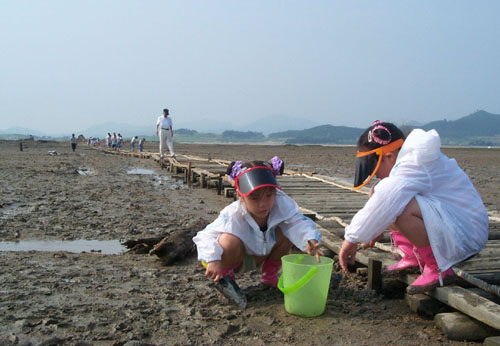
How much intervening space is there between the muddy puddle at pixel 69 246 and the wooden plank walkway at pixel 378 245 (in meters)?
2.03

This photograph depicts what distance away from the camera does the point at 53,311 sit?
2645 millimetres

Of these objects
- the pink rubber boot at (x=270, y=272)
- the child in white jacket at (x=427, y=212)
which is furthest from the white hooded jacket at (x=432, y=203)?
the pink rubber boot at (x=270, y=272)

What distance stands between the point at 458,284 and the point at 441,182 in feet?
2.04

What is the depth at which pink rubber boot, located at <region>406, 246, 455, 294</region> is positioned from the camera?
256cm

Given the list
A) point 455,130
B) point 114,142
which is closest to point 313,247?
point 114,142

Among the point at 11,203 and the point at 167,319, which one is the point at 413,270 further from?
the point at 11,203

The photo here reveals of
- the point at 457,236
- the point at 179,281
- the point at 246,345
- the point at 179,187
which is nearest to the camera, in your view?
the point at 246,345

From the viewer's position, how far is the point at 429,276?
2.63 m

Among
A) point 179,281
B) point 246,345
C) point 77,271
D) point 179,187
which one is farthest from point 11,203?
point 246,345

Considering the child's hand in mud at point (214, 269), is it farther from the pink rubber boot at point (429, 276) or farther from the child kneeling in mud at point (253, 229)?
the pink rubber boot at point (429, 276)

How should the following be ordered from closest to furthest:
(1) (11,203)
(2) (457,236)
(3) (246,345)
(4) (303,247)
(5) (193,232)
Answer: (3) (246,345)
(2) (457,236)
(4) (303,247)
(5) (193,232)
(1) (11,203)

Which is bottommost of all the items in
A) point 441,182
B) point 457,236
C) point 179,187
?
point 179,187

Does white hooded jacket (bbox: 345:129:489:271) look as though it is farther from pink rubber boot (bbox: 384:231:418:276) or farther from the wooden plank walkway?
pink rubber boot (bbox: 384:231:418:276)

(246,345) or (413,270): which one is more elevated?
(413,270)
